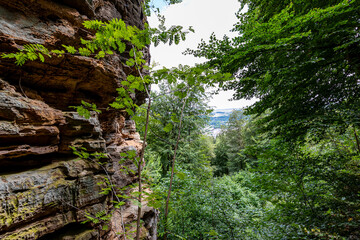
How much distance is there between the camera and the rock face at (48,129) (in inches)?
68.6

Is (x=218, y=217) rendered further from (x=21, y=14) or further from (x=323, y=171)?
(x=21, y=14)

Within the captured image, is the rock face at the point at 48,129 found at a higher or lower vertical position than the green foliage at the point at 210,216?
higher

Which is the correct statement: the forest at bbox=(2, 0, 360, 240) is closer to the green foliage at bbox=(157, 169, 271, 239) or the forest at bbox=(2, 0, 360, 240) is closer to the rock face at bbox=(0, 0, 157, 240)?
the green foliage at bbox=(157, 169, 271, 239)

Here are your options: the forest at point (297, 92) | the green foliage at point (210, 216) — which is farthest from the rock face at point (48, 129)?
the green foliage at point (210, 216)

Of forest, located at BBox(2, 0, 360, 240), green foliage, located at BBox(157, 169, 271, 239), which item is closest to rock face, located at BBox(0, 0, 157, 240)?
forest, located at BBox(2, 0, 360, 240)

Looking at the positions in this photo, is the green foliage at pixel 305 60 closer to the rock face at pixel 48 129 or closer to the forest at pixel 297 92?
the forest at pixel 297 92

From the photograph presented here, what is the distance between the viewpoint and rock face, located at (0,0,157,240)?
68.6 inches

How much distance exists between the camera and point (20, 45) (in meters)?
1.93

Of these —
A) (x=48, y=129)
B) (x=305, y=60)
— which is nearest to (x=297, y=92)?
(x=305, y=60)

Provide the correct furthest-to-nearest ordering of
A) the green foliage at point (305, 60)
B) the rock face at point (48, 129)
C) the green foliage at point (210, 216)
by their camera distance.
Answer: the green foliage at point (210, 216) → the green foliage at point (305, 60) → the rock face at point (48, 129)

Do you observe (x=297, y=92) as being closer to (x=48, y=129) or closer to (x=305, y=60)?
(x=305, y=60)

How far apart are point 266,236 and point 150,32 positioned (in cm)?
497

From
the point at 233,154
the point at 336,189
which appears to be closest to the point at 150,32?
the point at 336,189

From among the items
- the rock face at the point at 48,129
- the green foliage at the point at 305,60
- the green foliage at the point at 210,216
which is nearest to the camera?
the rock face at the point at 48,129
